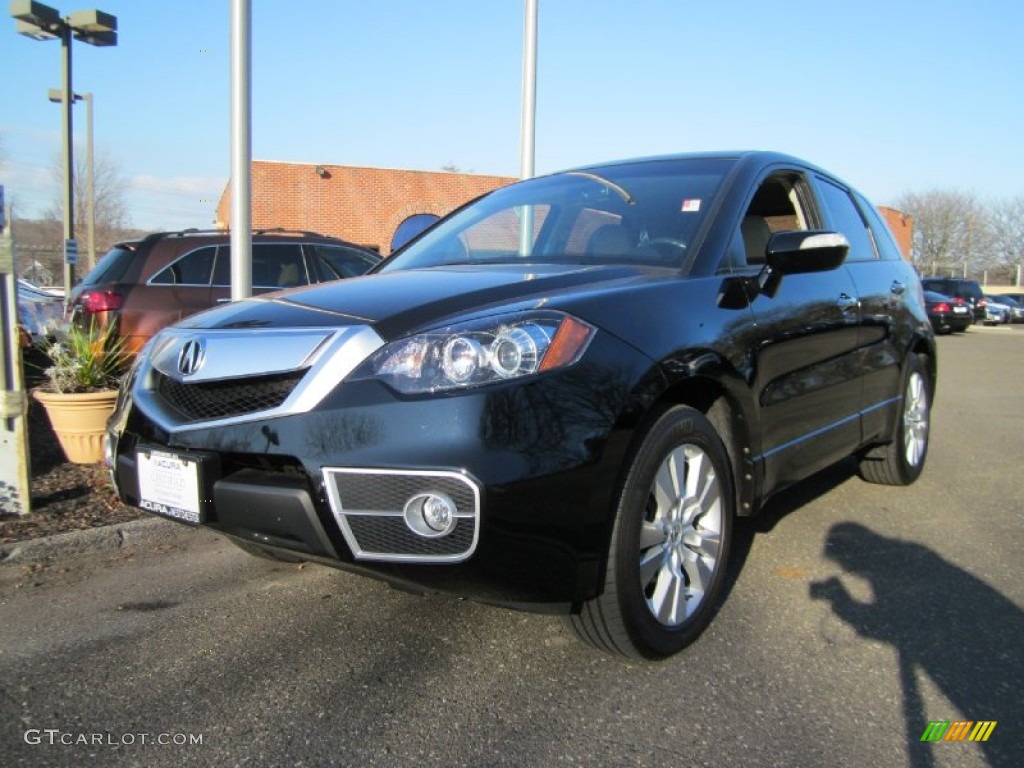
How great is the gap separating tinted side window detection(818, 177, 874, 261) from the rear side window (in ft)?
19.0

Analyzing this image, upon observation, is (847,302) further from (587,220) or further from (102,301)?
(102,301)

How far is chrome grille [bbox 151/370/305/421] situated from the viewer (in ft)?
7.51

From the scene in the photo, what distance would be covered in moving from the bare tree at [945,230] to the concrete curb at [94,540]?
242 ft

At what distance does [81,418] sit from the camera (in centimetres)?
502

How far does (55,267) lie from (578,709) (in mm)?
54492

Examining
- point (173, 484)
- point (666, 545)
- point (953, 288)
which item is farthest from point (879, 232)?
point (953, 288)

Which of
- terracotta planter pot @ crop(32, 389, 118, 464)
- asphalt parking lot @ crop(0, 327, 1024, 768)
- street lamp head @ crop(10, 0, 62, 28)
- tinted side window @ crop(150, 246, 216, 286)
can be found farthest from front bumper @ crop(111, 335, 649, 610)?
street lamp head @ crop(10, 0, 62, 28)

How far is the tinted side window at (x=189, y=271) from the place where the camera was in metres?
7.19

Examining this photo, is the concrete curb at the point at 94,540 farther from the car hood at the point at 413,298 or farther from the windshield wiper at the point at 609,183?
the windshield wiper at the point at 609,183

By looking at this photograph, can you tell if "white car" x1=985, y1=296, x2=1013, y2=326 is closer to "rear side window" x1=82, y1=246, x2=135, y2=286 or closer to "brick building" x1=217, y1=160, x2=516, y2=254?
"brick building" x1=217, y1=160, x2=516, y2=254

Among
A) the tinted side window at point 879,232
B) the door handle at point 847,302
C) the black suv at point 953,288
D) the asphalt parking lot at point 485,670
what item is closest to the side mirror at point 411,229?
the asphalt parking lot at point 485,670

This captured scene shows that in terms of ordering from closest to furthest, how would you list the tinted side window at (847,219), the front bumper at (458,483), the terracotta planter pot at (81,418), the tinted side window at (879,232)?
1. the front bumper at (458,483)
2. the tinted side window at (847,219)
3. the tinted side window at (879,232)
4. the terracotta planter pot at (81,418)

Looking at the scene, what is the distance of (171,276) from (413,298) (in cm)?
553

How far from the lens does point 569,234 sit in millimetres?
3404
